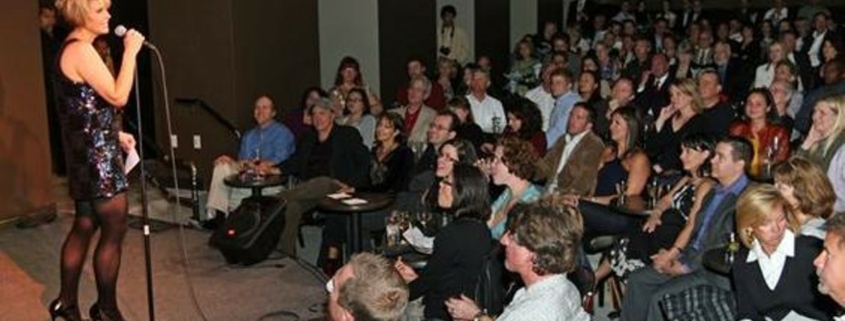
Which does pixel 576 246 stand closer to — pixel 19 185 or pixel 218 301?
pixel 218 301

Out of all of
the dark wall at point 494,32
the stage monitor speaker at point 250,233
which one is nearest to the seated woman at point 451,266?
the stage monitor speaker at point 250,233

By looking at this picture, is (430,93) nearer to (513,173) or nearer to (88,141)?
(513,173)

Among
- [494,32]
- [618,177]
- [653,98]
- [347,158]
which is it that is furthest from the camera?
[494,32]

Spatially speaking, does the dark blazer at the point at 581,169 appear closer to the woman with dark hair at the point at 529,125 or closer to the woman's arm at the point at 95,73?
the woman with dark hair at the point at 529,125

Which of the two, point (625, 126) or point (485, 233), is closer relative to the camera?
point (485, 233)

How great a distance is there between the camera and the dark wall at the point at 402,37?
10172mm

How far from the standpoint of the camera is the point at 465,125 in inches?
281

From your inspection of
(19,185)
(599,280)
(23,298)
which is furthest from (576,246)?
(19,185)

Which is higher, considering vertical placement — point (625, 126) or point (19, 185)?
point (625, 126)

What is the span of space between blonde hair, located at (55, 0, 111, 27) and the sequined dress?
0.17m

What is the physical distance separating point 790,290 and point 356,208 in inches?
103

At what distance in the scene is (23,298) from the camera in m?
5.30

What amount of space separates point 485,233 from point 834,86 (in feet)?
14.4

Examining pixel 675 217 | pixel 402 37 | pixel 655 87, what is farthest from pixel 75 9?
pixel 402 37
